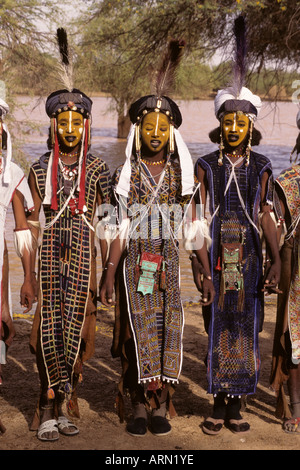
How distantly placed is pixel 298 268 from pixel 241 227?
0.47 m

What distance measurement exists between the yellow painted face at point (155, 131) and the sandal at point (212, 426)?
172 cm

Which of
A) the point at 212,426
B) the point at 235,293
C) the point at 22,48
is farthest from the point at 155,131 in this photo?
the point at 22,48

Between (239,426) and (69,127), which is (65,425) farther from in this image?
(69,127)

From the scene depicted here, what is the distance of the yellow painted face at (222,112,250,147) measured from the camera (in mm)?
4406

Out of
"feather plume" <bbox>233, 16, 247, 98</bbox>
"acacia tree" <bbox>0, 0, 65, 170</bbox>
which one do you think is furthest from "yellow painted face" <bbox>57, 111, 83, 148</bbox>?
"acacia tree" <bbox>0, 0, 65, 170</bbox>

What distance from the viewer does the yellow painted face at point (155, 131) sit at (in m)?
4.31

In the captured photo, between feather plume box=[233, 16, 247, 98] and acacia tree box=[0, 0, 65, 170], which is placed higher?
acacia tree box=[0, 0, 65, 170]

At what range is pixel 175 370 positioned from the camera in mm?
4410

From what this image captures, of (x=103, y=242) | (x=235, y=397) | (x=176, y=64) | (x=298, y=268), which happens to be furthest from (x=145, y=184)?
(x=235, y=397)

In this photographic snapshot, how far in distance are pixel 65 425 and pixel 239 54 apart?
256 centimetres

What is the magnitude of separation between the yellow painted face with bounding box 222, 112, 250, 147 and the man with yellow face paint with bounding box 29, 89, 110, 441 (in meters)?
0.86

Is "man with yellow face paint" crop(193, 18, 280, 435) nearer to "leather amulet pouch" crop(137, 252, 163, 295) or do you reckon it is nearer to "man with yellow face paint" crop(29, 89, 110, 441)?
"leather amulet pouch" crop(137, 252, 163, 295)

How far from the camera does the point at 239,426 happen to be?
4488mm

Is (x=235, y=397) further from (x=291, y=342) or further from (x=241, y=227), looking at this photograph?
(x=241, y=227)
